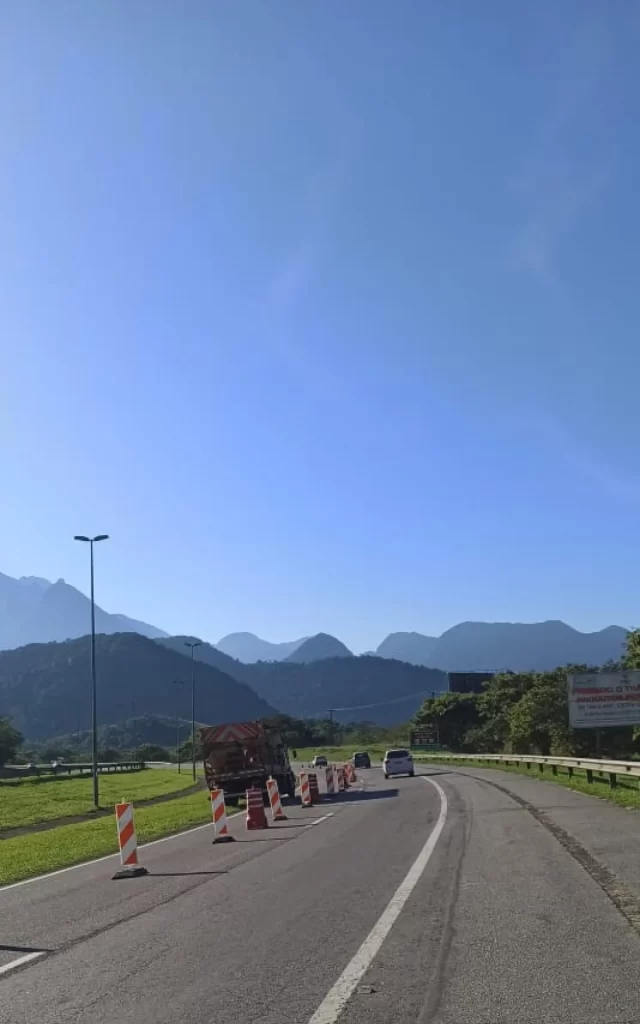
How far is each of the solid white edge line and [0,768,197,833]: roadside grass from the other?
27.0m

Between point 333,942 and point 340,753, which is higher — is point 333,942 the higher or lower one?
the higher one

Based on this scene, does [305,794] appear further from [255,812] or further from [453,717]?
[453,717]

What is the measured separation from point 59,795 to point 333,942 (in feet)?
161

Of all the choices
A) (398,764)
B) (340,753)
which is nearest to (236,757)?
(398,764)

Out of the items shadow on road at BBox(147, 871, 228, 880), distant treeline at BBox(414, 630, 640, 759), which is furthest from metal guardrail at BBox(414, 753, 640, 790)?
shadow on road at BBox(147, 871, 228, 880)

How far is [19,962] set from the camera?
8633 mm

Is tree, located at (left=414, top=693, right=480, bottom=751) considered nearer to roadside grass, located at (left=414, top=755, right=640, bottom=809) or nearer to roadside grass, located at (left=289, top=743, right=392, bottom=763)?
roadside grass, located at (left=289, top=743, right=392, bottom=763)

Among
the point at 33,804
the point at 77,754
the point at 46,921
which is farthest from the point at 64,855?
the point at 77,754

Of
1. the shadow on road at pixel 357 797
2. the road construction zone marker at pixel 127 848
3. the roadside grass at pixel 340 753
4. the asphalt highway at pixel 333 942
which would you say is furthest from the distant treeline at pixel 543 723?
the asphalt highway at pixel 333 942

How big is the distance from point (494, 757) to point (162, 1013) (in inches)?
2177

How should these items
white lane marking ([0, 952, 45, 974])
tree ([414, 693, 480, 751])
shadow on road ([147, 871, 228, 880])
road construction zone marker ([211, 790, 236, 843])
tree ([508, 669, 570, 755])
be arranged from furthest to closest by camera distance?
tree ([414, 693, 480, 751]) < tree ([508, 669, 570, 755]) < road construction zone marker ([211, 790, 236, 843]) < shadow on road ([147, 871, 228, 880]) < white lane marking ([0, 952, 45, 974])

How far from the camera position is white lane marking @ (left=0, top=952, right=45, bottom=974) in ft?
27.4

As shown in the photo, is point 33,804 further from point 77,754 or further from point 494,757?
point 77,754

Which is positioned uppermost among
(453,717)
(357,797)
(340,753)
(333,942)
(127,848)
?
(333,942)
